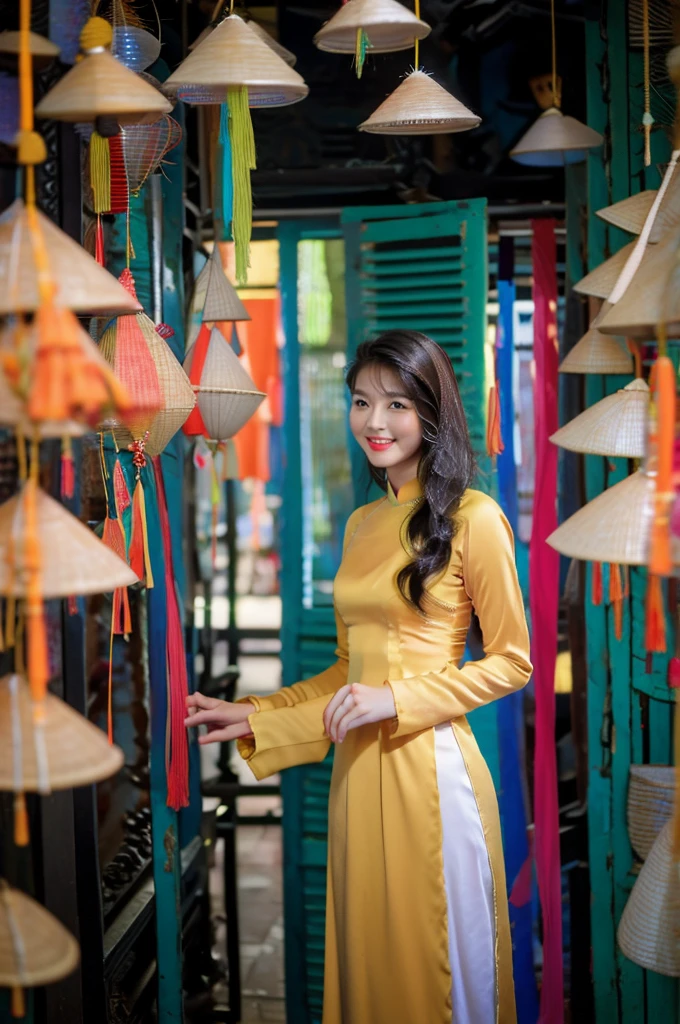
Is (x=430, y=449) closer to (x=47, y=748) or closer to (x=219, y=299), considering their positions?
(x=219, y=299)

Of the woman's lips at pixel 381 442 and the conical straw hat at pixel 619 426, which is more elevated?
the conical straw hat at pixel 619 426

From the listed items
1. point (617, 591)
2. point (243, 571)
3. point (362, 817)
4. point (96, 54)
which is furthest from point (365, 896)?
point (243, 571)

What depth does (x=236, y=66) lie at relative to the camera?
1.63 meters

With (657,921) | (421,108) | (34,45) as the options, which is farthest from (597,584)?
(34,45)

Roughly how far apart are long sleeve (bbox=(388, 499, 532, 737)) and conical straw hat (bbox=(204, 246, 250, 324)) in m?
0.74

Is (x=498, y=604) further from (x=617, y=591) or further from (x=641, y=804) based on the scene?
(x=641, y=804)

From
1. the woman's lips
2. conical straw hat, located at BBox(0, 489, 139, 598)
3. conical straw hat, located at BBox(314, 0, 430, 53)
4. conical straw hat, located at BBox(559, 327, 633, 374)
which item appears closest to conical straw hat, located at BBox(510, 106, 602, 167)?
conical straw hat, located at BBox(559, 327, 633, 374)

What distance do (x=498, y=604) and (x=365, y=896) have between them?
596 millimetres

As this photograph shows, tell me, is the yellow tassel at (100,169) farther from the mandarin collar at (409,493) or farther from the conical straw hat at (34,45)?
the mandarin collar at (409,493)

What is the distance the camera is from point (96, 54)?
1430mm

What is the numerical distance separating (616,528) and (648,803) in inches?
48.2

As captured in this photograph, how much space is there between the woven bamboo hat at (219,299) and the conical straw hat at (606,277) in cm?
73

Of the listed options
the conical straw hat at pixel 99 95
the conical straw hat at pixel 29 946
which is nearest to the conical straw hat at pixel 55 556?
the conical straw hat at pixel 29 946

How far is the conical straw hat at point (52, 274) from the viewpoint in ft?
3.57
